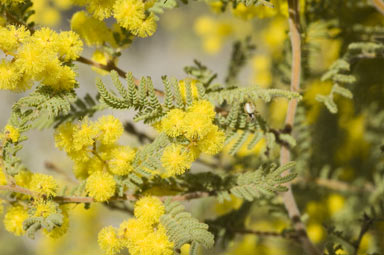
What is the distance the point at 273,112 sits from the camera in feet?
5.60

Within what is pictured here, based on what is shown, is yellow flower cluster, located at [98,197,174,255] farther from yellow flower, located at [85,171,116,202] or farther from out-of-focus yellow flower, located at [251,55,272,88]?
out-of-focus yellow flower, located at [251,55,272,88]

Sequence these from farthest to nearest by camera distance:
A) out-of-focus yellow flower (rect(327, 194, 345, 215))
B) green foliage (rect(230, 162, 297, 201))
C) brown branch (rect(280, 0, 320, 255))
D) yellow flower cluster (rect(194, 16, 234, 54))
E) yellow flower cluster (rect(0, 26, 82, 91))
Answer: yellow flower cluster (rect(194, 16, 234, 54)) < out-of-focus yellow flower (rect(327, 194, 345, 215)) < brown branch (rect(280, 0, 320, 255)) < green foliage (rect(230, 162, 297, 201)) < yellow flower cluster (rect(0, 26, 82, 91))

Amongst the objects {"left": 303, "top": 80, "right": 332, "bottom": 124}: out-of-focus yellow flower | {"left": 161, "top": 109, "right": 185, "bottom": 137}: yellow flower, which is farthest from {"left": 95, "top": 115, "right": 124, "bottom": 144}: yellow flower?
{"left": 303, "top": 80, "right": 332, "bottom": 124}: out-of-focus yellow flower

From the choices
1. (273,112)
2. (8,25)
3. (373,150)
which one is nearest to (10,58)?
(8,25)

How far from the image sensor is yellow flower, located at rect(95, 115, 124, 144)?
83 centimetres

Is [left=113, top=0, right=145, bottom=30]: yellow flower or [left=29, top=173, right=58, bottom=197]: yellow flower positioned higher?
[left=113, top=0, right=145, bottom=30]: yellow flower

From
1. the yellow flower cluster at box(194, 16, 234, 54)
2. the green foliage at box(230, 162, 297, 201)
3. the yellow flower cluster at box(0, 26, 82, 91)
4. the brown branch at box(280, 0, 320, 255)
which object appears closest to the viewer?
the yellow flower cluster at box(0, 26, 82, 91)

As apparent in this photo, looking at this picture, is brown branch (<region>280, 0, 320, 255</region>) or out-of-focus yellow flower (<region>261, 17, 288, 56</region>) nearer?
brown branch (<region>280, 0, 320, 255</region>)

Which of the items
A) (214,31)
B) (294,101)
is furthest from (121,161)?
(214,31)

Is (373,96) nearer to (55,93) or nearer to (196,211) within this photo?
(196,211)

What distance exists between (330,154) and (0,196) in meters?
1.19

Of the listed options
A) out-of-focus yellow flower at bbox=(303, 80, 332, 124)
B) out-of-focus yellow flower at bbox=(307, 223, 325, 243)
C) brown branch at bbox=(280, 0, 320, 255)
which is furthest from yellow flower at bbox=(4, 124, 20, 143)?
out-of-focus yellow flower at bbox=(307, 223, 325, 243)

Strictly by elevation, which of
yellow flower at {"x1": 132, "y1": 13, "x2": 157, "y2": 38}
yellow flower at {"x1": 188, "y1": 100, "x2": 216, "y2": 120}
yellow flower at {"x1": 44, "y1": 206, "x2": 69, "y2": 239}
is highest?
yellow flower at {"x1": 132, "y1": 13, "x2": 157, "y2": 38}

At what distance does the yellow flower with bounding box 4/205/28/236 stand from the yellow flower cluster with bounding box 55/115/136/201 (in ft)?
0.45
